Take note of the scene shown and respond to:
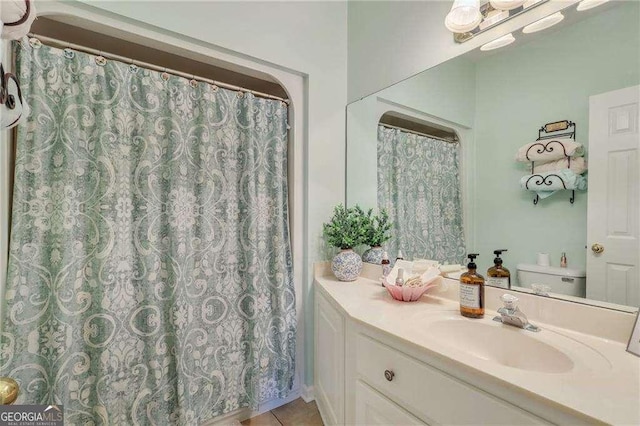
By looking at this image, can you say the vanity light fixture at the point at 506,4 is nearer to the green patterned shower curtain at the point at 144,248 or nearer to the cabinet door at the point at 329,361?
the green patterned shower curtain at the point at 144,248

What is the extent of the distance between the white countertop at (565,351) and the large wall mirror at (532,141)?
19cm

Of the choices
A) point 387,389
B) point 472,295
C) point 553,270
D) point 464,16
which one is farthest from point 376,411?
point 464,16

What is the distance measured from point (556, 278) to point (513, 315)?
246 mm

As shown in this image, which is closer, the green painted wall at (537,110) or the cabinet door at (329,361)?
the green painted wall at (537,110)

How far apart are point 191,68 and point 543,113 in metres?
2.43

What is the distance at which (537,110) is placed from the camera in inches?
44.1

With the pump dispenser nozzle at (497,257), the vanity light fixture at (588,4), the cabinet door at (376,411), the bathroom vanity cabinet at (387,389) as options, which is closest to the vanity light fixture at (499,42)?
the vanity light fixture at (588,4)

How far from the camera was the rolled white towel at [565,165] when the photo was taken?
3.32 ft

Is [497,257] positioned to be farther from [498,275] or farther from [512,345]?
[512,345]

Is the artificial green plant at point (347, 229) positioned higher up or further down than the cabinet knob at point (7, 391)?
higher up

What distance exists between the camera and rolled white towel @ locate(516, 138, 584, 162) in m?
1.03

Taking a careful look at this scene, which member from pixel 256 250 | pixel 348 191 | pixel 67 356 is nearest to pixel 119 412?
pixel 67 356

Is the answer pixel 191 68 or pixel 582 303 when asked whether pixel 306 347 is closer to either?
pixel 582 303

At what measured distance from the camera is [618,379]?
69 centimetres
